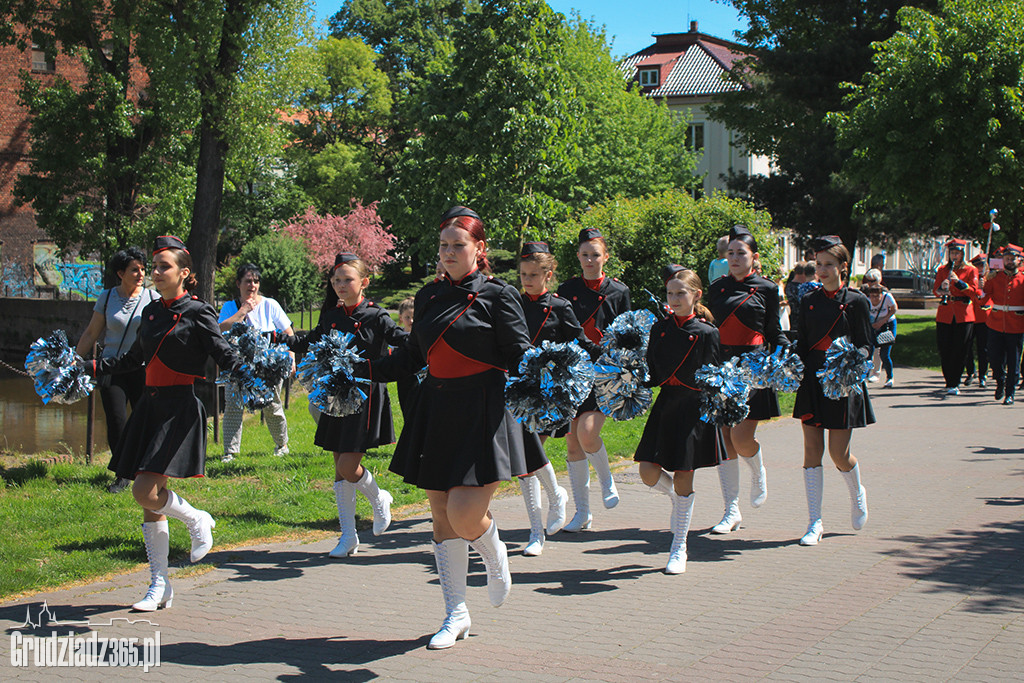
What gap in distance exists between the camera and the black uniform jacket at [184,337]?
582 centimetres

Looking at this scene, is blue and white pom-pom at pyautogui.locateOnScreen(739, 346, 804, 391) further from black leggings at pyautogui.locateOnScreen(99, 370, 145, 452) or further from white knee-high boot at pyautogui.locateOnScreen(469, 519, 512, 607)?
black leggings at pyautogui.locateOnScreen(99, 370, 145, 452)

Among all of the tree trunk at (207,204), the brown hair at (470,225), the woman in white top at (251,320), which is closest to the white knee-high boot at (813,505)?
the brown hair at (470,225)

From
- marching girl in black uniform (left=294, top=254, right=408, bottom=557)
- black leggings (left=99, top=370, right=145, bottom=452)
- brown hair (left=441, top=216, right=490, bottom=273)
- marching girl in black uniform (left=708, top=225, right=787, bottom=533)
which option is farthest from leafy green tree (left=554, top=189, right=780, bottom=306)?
brown hair (left=441, top=216, right=490, bottom=273)

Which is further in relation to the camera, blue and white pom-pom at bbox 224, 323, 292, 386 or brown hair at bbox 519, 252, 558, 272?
brown hair at bbox 519, 252, 558, 272

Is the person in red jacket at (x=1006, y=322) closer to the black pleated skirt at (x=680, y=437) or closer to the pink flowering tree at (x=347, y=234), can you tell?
the black pleated skirt at (x=680, y=437)

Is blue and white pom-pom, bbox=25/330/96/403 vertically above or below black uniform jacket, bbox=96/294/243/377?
below

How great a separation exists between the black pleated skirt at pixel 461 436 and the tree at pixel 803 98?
23958 mm

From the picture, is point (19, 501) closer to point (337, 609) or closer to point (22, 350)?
point (337, 609)

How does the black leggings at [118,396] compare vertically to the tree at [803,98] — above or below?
below

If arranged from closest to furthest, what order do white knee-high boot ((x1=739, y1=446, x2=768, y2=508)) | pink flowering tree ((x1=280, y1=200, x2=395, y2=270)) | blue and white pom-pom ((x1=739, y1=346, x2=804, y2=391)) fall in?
blue and white pom-pom ((x1=739, y1=346, x2=804, y2=391)), white knee-high boot ((x1=739, y1=446, x2=768, y2=508)), pink flowering tree ((x1=280, y1=200, x2=395, y2=270))

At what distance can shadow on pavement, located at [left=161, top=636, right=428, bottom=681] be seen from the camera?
15.1 ft

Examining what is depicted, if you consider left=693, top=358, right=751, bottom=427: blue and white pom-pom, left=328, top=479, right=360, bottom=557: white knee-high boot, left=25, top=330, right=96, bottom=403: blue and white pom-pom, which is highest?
left=25, top=330, right=96, bottom=403: blue and white pom-pom

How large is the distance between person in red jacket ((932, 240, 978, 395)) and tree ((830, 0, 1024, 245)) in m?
5.30

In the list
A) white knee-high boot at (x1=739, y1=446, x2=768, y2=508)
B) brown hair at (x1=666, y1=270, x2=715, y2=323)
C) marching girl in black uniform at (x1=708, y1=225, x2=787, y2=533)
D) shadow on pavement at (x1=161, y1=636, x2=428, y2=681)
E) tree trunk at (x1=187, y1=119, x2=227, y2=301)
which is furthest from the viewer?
tree trunk at (x1=187, y1=119, x2=227, y2=301)
